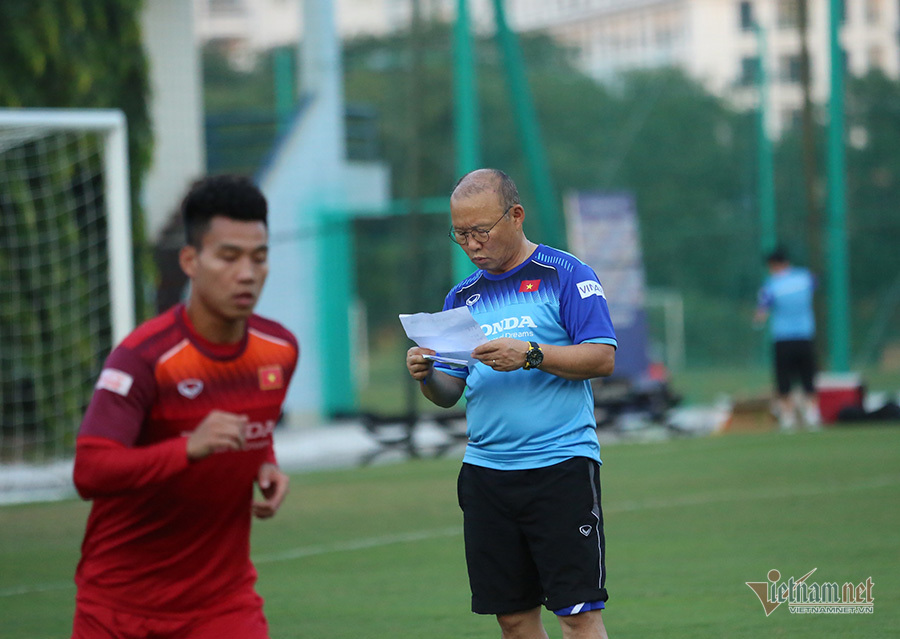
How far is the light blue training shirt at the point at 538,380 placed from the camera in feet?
16.5

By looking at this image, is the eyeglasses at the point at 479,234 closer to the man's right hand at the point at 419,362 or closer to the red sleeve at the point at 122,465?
the man's right hand at the point at 419,362

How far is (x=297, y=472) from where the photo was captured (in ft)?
53.9

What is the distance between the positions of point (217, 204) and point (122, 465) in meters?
0.79

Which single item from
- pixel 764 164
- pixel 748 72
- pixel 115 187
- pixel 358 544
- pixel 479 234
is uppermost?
pixel 748 72

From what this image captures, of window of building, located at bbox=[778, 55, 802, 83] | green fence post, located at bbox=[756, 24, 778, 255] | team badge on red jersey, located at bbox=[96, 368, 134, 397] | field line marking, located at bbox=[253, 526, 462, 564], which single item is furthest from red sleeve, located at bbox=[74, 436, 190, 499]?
window of building, located at bbox=[778, 55, 802, 83]

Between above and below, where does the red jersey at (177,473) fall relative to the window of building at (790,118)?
below

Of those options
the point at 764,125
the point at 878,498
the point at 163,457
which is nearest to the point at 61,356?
the point at 878,498

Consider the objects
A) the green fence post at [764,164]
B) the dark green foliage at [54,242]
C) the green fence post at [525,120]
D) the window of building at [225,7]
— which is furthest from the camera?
the window of building at [225,7]

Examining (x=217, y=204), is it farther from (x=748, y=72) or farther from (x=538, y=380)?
(x=748, y=72)

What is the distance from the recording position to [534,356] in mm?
4871

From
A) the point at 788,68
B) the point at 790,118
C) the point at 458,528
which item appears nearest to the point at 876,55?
the point at 790,118

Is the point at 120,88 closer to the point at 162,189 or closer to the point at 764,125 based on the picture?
the point at 162,189

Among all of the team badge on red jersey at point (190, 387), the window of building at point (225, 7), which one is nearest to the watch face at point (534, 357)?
the team badge on red jersey at point (190, 387)

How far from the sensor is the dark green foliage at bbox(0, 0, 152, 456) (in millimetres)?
16531
